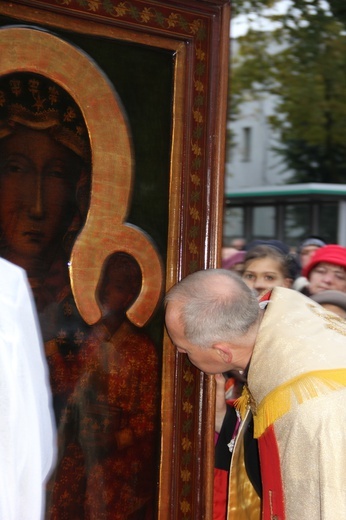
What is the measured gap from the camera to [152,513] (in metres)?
2.42

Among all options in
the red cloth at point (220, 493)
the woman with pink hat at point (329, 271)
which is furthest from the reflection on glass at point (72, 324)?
the woman with pink hat at point (329, 271)

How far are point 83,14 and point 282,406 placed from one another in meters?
1.20

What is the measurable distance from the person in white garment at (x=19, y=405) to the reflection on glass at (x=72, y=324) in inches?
9.9

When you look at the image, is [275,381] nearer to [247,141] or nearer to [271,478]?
[271,478]

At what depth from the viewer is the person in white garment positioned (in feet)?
5.67

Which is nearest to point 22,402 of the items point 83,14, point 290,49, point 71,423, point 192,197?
point 71,423

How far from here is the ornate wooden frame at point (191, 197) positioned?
2.39 metres

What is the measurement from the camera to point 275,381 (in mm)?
2234

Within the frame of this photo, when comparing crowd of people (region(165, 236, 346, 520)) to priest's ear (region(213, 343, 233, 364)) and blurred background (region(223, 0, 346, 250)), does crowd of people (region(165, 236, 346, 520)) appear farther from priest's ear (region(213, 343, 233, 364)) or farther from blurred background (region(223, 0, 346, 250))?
blurred background (region(223, 0, 346, 250))

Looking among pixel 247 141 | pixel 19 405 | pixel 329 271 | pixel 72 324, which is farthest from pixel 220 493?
pixel 247 141

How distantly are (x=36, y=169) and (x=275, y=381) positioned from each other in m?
0.88

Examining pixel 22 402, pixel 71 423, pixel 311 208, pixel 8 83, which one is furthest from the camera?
pixel 311 208

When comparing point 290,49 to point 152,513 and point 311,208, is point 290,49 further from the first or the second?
point 152,513

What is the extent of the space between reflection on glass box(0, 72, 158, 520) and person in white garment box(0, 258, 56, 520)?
0.25 metres
